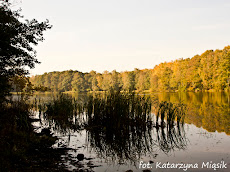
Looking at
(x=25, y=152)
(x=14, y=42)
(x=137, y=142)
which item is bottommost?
(x=137, y=142)

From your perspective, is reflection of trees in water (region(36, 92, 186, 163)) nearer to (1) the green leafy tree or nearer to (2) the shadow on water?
(2) the shadow on water

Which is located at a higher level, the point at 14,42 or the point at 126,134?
the point at 14,42

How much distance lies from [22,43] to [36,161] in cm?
552

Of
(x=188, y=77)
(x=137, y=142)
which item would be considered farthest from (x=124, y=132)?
(x=188, y=77)

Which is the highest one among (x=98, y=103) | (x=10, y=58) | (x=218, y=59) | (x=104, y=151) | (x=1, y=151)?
(x=218, y=59)

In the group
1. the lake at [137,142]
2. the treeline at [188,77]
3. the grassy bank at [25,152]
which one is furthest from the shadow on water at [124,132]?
the treeline at [188,77]

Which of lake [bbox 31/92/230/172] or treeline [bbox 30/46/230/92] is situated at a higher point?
treeline [bbox 30/46/230/92]

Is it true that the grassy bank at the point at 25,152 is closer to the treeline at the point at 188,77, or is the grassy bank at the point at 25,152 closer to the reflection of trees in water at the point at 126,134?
the reflection of trees in water at the point at 126,134

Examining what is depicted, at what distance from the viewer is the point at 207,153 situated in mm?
6438

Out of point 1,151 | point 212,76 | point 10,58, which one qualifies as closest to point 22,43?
point 10,58

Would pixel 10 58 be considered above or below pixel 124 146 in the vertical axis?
above

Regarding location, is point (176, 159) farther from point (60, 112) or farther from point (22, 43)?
point (60, 112)

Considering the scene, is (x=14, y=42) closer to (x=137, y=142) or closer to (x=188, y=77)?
(x=137, y=142)

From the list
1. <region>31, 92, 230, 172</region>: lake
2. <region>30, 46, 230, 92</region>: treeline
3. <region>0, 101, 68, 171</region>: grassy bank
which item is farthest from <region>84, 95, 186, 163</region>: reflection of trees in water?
<region>30, 46, 230, 92</region>: treeline
